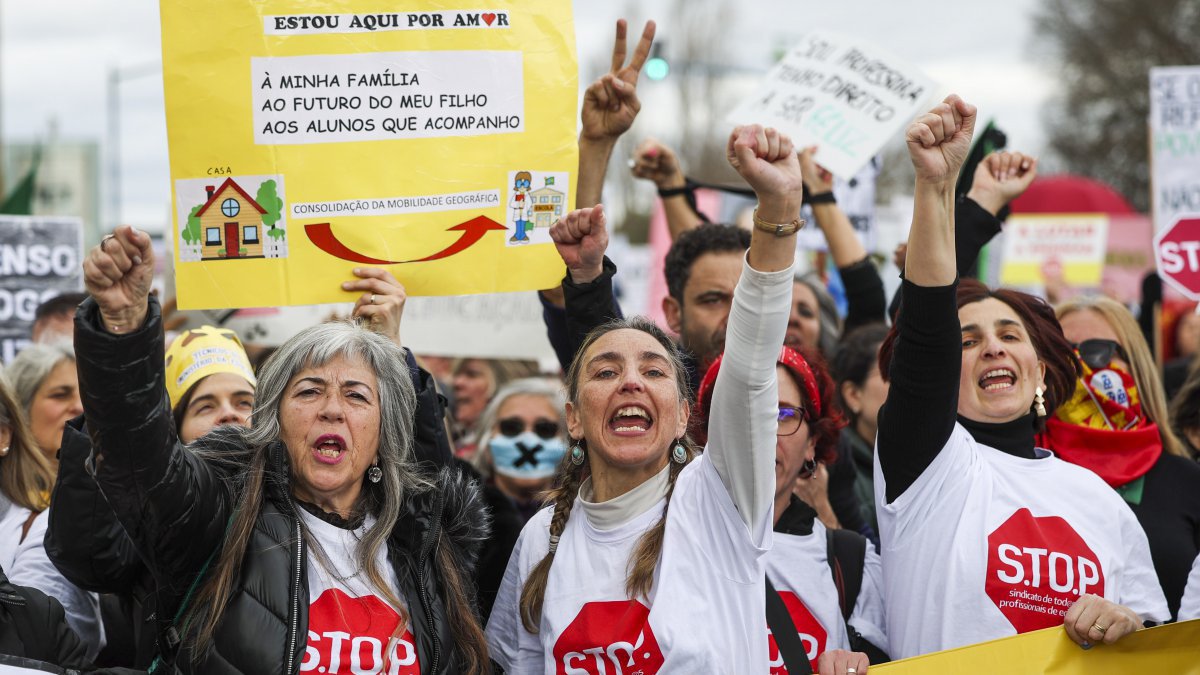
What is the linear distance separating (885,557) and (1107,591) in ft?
1.78

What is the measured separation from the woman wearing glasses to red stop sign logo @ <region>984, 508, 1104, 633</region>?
0.55 m

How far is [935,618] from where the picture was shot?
338cm

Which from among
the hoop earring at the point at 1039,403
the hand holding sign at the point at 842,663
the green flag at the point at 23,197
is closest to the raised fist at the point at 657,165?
the hoop earring at the point at 1039,403

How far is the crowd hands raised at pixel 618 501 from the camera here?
299cm

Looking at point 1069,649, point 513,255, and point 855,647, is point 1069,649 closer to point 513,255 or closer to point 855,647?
point 855,647

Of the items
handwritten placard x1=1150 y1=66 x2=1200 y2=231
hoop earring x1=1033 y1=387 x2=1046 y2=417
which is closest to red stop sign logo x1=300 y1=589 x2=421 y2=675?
hoop earring x1=1033 y1=387 x2=1046 y2=417

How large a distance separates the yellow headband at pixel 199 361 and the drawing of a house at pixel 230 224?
68 cm

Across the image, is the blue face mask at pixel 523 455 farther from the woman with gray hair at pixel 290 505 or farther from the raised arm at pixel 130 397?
the raised arm at pixel 130 397

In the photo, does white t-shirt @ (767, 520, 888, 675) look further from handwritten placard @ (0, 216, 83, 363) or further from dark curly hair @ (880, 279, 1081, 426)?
handwritten placard @ (0, 216, 83, 363)

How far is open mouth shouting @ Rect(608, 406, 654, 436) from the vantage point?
3.38m

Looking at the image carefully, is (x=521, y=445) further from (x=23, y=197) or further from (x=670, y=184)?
(x=23, y=197)

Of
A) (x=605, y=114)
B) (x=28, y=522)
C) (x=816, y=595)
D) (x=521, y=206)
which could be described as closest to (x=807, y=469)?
(x=816, y=595)

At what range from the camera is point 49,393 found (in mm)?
4789

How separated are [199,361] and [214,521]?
141cm
